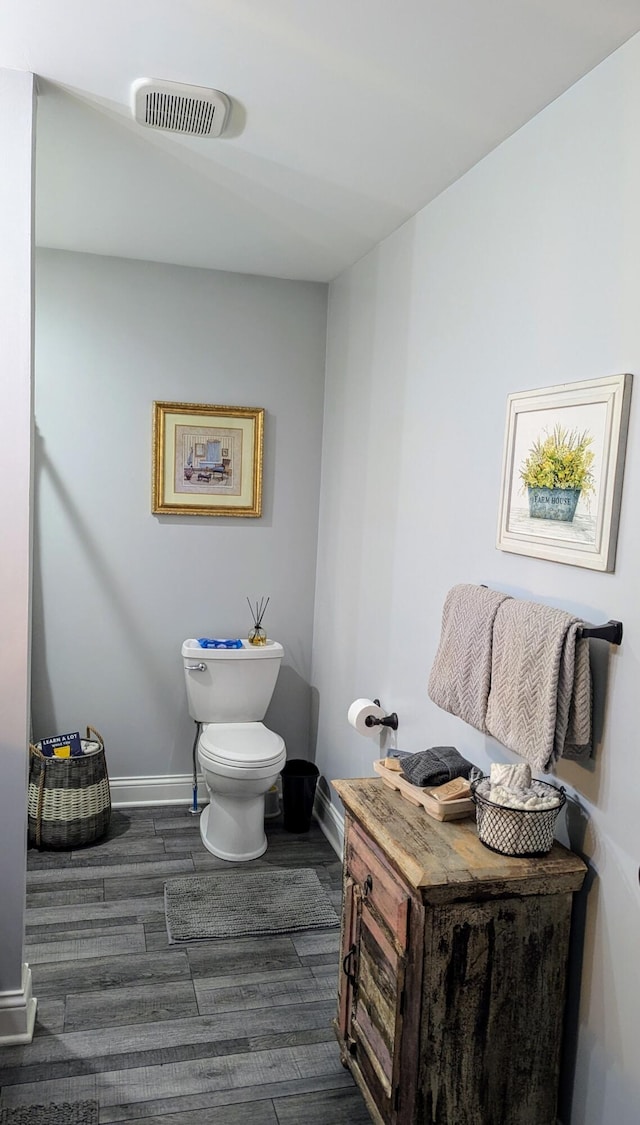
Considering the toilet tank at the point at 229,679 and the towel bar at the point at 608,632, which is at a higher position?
the towel bar at the point at 608,632

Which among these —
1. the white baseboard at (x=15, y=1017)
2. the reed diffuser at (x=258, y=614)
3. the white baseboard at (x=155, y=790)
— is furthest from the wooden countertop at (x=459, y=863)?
the white baseboard at (x=155, y=790)

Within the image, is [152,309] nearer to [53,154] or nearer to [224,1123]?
[53,154]

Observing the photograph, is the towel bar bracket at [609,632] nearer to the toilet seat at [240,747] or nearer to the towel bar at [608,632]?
the towel bar at [608,632]

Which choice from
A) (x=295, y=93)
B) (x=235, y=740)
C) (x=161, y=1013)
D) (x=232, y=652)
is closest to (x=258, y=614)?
A: (x=232, y=652)

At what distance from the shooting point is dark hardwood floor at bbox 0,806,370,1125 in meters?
2.04

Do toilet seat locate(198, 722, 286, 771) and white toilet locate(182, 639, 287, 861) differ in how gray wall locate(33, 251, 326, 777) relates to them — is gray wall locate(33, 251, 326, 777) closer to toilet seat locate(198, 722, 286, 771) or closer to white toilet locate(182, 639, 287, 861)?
white toilet locate(182, 639, 287, 861)

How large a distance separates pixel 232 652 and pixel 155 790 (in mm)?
823

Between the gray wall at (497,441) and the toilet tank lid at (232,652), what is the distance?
27 centimetres

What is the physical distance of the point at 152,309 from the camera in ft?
11.7

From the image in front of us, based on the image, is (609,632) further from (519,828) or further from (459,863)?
(459,863)

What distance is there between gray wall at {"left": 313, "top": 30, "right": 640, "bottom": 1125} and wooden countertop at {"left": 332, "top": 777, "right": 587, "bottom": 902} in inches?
3.5

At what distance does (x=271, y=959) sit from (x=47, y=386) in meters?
2.43

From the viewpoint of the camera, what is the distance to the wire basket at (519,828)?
171cm

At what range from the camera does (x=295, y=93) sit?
1950 mm
